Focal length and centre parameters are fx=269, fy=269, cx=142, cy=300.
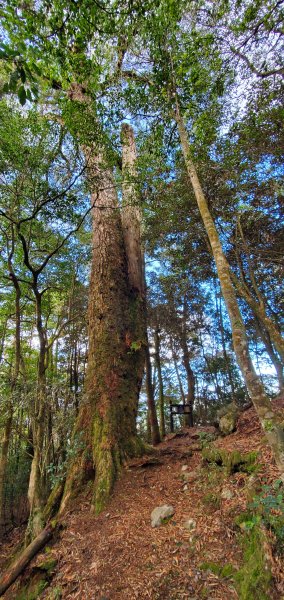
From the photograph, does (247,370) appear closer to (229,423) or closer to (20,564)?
(229,423)

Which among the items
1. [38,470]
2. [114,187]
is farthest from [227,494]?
[114,187]

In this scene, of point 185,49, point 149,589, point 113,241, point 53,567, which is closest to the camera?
point 149,589

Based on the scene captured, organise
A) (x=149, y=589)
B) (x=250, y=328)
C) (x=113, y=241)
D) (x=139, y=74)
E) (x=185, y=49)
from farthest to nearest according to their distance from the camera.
→ 1. (x=250, y=328)
2. (x=113, y=241)
3. (x=139, y=74)
4. (x=185, y=49)
5. (x=149, y=589)

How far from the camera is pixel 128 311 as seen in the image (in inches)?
227

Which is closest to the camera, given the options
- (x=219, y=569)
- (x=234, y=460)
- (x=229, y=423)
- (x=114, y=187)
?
(x=219, y=569)

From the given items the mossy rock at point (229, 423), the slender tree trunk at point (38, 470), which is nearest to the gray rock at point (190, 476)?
the mossy rock at point (229, 423)

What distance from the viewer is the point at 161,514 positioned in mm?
3213

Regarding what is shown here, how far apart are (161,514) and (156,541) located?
388mm

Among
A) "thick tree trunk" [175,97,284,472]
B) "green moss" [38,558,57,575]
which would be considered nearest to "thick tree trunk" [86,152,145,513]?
"green moss" [38,558,57,575]

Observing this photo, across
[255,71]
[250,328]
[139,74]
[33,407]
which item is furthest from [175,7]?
[250,328]

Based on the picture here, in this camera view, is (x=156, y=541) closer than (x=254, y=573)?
No

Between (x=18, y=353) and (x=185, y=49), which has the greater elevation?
(x=185, y=49)

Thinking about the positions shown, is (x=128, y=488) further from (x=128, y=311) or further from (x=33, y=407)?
(x=128, y=311)

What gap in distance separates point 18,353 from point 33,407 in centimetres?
112
